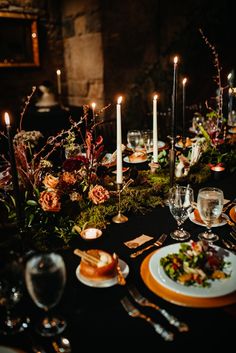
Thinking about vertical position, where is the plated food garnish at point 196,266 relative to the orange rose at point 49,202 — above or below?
below

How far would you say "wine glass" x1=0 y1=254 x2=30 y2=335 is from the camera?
0.88 meters

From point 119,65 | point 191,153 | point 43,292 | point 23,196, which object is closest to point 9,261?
point 43,292

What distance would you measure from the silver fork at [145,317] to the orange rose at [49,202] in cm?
46

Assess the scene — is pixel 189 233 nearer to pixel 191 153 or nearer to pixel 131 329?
pixel 131 329

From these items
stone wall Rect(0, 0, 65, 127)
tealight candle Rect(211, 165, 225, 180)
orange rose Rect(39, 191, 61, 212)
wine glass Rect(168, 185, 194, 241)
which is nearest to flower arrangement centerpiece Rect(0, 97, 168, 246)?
orange rose Rect(39, 191, 61, 212)

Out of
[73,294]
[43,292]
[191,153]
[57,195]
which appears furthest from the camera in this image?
[191,153]

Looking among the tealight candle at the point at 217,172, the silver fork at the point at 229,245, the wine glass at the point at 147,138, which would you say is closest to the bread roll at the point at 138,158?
the wine glass at the point at 147,138

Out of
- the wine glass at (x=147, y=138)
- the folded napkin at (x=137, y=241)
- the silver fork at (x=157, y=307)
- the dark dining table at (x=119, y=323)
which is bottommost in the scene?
the dark dining table at (x=119, y=323)

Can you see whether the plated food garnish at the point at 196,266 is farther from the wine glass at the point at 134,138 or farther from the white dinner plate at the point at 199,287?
the wine glass at the point at 134,138

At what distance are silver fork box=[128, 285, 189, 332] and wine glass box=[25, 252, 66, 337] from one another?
205mm

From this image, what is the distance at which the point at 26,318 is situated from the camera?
2.96ft

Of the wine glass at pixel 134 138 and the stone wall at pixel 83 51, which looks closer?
the wine glass at pixel 134 138

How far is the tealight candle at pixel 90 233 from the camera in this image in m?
1.28

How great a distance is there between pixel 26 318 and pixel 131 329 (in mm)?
278
